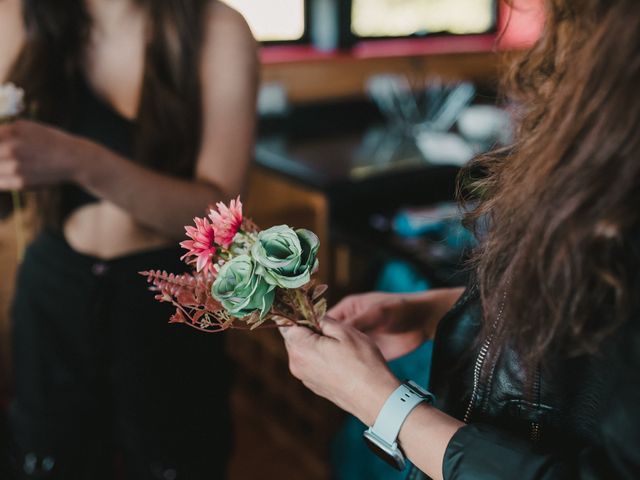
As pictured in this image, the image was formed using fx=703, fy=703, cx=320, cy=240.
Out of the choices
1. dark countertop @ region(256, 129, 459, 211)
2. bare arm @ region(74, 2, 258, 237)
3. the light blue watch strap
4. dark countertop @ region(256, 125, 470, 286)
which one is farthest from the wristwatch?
dark countertop @ region(256, 129, 459, 211)

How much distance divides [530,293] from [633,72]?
0.77ft

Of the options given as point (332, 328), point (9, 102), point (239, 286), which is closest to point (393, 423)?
point (332, 328)

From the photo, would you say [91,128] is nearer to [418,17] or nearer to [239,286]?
[239,286]

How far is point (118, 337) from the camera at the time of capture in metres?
1.32

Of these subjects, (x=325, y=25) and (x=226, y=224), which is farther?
(x=325, y=25)

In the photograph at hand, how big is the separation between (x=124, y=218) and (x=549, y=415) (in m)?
0.86

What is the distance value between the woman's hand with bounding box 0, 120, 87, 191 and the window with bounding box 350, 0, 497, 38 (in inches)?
83.4

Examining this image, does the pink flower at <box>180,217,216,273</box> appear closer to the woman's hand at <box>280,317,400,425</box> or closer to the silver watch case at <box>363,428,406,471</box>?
the woman's hand at <box>280,317,400,425</box>

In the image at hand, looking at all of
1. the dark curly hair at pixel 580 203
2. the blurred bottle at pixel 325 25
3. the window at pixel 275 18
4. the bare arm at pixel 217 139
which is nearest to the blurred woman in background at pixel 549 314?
the dark curly hair at pixel 580 203

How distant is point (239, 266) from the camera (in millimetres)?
774

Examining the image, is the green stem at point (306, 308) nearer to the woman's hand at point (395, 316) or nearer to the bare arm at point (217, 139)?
the woman's hand at point (395, 316)

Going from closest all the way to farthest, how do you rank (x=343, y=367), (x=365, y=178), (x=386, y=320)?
(x=343, y=367) < (x=386, y=320) < (x=365, y=178)

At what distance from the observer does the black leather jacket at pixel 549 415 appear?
2.20ft

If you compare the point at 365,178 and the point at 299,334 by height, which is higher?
the point at 299,334
